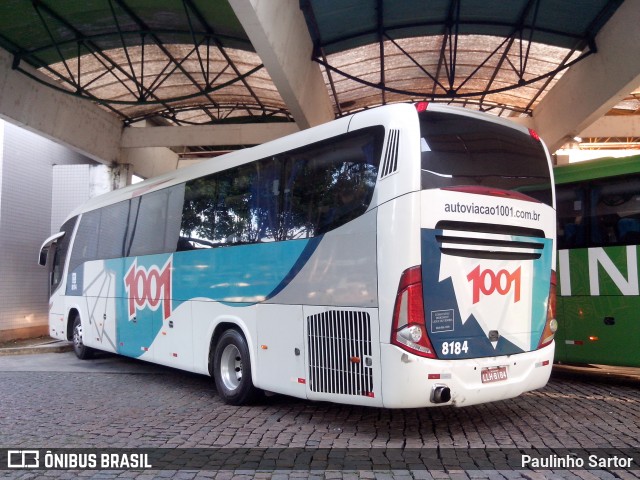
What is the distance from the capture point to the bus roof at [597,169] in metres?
8.35

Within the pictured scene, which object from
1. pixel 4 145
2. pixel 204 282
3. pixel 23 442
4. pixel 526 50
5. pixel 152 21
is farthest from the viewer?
pixel 4 145

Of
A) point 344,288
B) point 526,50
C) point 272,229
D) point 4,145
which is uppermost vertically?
point 526,50

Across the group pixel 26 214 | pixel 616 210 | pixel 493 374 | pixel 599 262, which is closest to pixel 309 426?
pixel 493 374

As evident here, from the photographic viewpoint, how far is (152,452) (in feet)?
18.1

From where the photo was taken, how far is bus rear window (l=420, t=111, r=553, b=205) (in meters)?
5.80

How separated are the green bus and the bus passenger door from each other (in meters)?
4.76

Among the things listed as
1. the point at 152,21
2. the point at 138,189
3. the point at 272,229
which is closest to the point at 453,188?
the point at 272,229

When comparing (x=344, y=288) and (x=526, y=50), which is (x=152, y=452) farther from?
(x=526, y=50)

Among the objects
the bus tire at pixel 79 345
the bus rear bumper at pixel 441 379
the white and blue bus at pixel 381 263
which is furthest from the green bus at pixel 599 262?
the bus tire at pixel 79 345

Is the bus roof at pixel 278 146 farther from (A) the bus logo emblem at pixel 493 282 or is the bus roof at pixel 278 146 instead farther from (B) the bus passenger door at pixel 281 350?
(B) the bus passenger door at pixel 281 350

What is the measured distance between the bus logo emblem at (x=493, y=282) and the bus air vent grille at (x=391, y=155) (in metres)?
1.34

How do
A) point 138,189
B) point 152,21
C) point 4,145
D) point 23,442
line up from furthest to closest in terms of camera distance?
1. point 4,145
2. point 152,21
3. point 138,189
4. point 23,442

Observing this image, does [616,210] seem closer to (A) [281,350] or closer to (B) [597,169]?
(B) [597,169]

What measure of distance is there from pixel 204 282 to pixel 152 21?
7.33 meters
